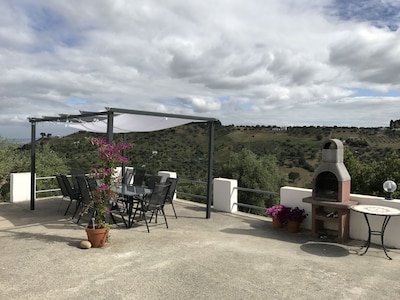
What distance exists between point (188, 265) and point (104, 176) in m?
1.86

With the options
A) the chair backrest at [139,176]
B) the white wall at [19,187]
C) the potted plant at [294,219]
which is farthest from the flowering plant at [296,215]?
the white wall at [19,187]

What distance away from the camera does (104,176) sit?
4.82 m

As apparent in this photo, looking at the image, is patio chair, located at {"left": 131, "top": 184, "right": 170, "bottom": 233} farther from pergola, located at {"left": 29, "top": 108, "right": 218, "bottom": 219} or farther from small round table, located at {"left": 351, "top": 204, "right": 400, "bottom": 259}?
small round table, located at {"left": 351, "top": 204, "right": 400, "bottom": 259}

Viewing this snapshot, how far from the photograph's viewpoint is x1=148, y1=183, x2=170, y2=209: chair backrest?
5793mm

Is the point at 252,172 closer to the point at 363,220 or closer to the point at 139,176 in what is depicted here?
the point at 139,176


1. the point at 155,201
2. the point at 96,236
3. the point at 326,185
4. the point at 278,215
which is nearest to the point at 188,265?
the point at 96,236

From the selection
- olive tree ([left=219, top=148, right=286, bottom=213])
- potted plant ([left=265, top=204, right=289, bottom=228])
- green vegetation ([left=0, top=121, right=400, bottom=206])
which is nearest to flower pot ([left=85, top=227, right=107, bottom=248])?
potted plant ([left=265, top=204, right=289, bottom=228])

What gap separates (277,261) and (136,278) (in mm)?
1886

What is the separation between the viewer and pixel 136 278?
3.59 meters

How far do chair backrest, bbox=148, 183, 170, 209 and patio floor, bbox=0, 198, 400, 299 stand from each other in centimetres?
45

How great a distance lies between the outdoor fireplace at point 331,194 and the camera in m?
5.19

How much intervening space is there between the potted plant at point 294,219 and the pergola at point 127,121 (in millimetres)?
1783

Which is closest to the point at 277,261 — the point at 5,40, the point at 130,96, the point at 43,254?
the point at 43,254

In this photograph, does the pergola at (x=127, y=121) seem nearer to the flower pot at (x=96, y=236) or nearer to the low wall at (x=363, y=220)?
the flower pot at (x=96, y=236)
